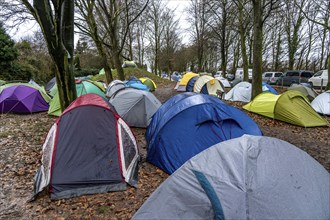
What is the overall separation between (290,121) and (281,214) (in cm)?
687

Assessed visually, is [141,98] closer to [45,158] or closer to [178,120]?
[178,120]

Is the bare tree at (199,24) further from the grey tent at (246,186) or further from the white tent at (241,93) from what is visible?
the grey tent at (246,186)

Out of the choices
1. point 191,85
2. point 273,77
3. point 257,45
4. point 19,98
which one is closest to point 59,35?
point 19,98

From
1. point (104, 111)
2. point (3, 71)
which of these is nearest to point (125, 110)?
point (104, 111)

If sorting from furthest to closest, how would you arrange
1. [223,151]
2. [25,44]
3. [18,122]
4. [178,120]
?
[25,44]
[18,122]
[178,120]
[223,151]

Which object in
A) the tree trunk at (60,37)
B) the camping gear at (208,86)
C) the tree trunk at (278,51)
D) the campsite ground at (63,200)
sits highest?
the tree trunk at (278,51)

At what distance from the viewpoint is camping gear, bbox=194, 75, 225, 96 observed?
13.5m

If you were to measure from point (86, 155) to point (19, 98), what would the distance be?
7.42 m

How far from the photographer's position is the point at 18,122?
27.4 feet

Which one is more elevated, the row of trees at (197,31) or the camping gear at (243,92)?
the row of trees at (197,31)

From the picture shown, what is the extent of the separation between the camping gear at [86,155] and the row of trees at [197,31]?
2.42 m

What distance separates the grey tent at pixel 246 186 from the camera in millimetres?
1881

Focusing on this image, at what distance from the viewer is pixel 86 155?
4.02 m

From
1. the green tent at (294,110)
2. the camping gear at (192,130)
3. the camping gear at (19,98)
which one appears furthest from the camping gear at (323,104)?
the camping gear at (19,98)
